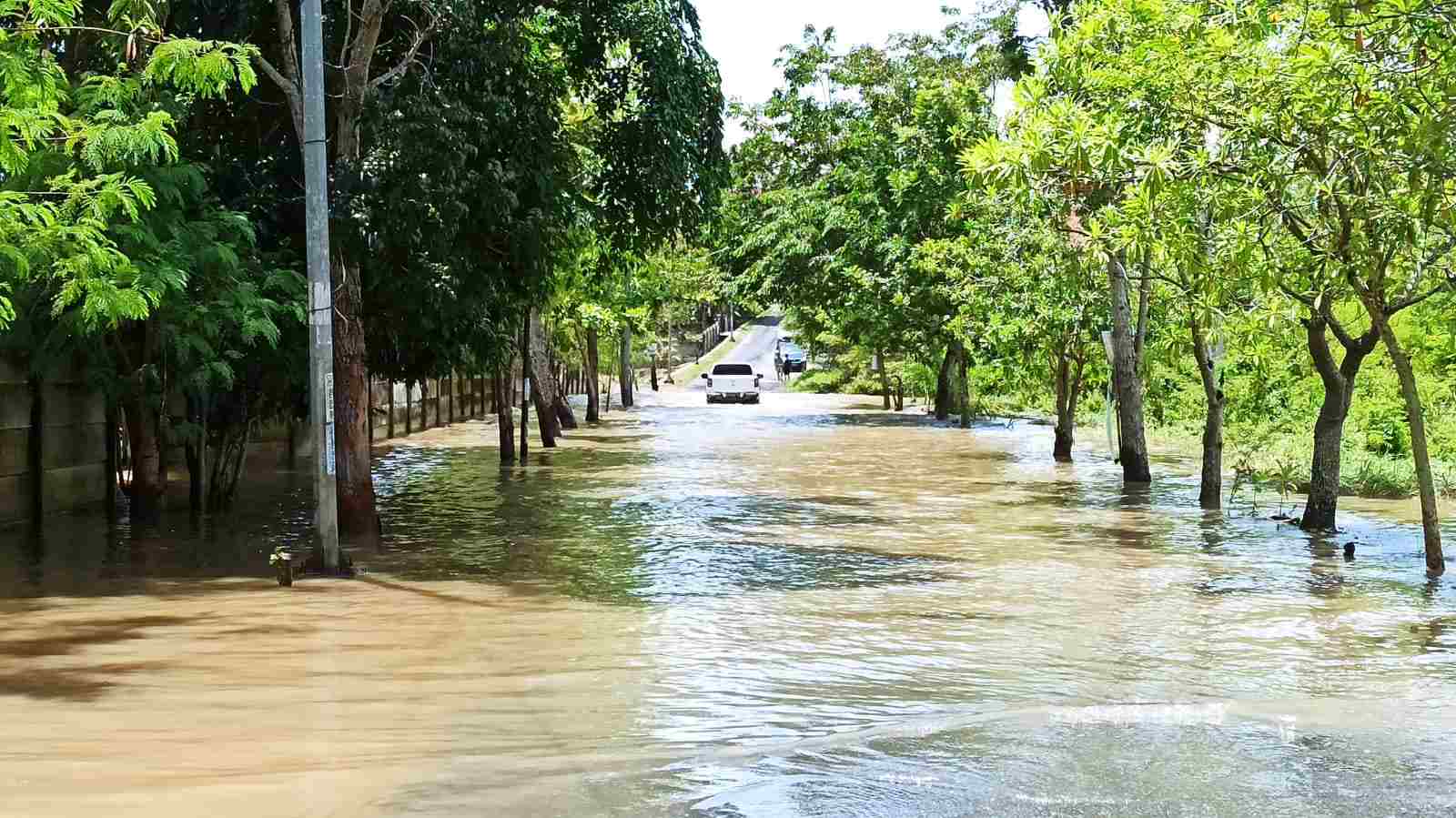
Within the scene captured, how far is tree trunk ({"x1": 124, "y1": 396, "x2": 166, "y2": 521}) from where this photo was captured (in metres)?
18.8

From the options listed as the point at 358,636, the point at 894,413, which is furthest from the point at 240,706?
the point at 894,413

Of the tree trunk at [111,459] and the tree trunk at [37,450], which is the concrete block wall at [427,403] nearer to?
the tree trunk at [111,459]

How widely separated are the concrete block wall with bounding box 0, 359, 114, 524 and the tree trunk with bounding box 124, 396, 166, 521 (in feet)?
3.05

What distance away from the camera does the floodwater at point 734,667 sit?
7.06m

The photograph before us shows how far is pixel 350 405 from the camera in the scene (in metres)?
17.0

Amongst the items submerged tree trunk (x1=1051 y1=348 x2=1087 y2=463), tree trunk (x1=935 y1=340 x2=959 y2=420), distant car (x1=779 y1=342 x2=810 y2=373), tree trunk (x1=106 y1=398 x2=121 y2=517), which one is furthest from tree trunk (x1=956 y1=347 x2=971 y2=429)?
distant car (x1=779 y1=342 x2=810 y2=373)

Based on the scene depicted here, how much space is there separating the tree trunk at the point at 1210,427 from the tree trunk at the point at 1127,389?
9.18 feet

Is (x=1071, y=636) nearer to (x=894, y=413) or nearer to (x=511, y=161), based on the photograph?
(x=511, y=161)

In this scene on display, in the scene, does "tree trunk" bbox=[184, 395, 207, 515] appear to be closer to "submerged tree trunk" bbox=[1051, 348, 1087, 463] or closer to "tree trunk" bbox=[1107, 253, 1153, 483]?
"tree trunk" bbox=[1107, 253, 1153, 483]

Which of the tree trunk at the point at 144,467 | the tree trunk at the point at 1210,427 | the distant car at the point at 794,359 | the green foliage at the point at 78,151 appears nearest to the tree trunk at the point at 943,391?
the tree trunk at the point at 1210,427

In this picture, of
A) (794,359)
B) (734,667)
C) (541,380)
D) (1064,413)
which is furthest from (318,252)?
(794,359)

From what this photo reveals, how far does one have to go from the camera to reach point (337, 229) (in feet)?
54.3

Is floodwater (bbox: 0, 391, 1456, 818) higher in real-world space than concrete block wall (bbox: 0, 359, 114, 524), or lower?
lower

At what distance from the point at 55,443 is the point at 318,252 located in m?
7.08
